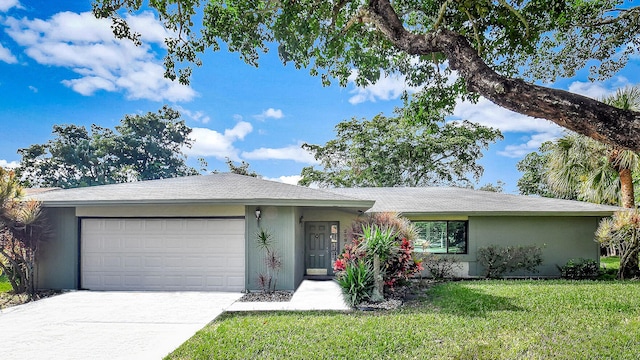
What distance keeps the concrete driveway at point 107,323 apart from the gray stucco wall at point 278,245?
2.40 ft

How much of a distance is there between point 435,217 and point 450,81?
5.01m

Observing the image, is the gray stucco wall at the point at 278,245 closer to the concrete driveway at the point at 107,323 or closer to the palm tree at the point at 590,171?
the concrete driveway at the point at 107,323

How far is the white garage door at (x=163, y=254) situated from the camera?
9703 mm

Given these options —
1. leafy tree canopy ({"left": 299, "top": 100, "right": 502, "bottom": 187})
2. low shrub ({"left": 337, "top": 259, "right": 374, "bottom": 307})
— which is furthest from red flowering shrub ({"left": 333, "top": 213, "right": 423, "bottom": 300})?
leafy tree canopy ({"left": 299, "top": 100, "right": 502, "bottom": 187})

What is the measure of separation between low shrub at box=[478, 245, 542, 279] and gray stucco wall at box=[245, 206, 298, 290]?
616 cm

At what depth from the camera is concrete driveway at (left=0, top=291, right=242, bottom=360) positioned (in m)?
5.49

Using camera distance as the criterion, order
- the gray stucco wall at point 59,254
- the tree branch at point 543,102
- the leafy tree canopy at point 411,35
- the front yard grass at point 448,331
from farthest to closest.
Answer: the gray stucco wall at point 59,254 < the leafy tree canopy at point 411,35 < the front yard grass at point 448,331 < the tree branch at point 543,102

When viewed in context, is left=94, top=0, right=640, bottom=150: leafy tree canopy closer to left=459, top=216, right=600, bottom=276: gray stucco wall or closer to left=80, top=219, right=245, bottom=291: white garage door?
left=80, top=219, right=245, bottom=291: white garage door

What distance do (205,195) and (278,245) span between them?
2136 millimetres

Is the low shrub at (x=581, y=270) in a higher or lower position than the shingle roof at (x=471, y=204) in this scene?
lower

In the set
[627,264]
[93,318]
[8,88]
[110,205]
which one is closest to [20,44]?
[8,88]

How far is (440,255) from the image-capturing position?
12.2 m

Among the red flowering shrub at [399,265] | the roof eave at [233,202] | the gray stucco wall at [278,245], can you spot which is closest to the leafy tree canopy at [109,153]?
the roof eave at [233,202]

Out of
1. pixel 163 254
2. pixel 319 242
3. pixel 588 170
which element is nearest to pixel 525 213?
pixel 588 170
